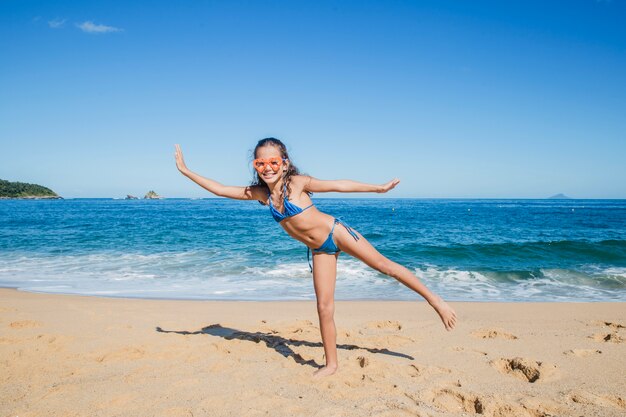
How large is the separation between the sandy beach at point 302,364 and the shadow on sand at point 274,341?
14 millimetres

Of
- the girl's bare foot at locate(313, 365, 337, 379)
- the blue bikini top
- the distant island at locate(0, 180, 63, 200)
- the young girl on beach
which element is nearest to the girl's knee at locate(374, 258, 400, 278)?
the young girl on beach

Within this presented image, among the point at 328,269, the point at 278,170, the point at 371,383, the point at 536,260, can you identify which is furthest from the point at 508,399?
the point at 536,260

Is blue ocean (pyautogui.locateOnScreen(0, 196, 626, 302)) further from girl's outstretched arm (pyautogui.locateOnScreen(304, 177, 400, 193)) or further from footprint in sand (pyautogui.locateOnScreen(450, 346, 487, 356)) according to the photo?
girl's outstretched arm (pyautogui.locateOnScreen(304, 177, 400, 193))

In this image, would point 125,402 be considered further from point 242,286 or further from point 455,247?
point 455,247

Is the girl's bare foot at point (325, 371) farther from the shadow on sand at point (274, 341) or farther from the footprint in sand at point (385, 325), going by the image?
the footprint in sand at point (385, 325)

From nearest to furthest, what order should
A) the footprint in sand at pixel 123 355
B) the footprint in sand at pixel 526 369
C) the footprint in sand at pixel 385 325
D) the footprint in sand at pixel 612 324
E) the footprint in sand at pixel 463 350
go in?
1. the footprint in sand at pixel 526 369
2. the footprint in sand at pixel 123 355
3. the footprint in sand at pixel 463 350
4. the footprint in sand at pixel 612 324
5. the footprint in sand at pixel 385 325

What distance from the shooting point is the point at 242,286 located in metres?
9.62

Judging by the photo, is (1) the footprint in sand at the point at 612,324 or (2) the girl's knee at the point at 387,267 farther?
(1) the footprint in sand at the point at 612,324

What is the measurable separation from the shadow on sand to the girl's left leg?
0.31 meters

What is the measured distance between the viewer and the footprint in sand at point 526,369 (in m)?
3.59

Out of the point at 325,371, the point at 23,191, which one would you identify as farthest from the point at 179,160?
the point at 23,191

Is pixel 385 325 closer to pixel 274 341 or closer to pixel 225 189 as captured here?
pixel 274 341

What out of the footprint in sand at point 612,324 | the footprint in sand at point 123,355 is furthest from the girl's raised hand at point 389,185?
the footprint in sand at point 612,324

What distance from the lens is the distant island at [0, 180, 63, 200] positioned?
121 metres
